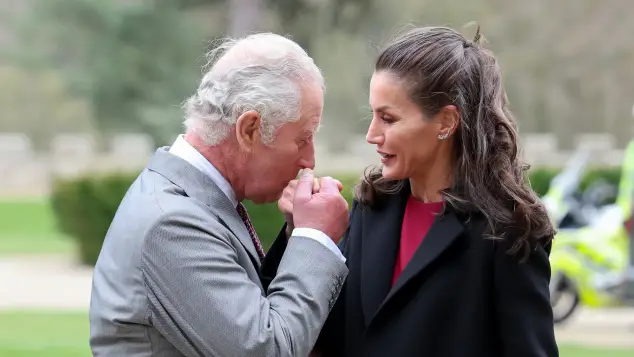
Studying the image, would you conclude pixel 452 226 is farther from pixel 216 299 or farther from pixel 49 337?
pixel 49 337

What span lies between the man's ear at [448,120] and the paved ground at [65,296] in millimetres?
6594

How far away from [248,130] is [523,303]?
0.74m

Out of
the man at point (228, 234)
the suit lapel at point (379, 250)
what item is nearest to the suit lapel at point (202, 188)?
the man at point (228, 234)

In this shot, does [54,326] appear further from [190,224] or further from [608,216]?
[190,224]

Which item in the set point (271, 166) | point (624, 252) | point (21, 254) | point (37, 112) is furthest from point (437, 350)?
point (37, 112)

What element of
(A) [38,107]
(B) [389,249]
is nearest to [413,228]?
(B) [389,249]

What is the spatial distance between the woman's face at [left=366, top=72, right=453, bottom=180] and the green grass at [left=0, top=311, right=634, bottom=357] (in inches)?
223

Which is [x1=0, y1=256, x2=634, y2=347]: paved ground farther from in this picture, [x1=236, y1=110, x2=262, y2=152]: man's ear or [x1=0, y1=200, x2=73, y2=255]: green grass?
[x1=236, y1=110, x2=262, y2=152]: man's ear

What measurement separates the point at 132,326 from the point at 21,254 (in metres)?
16.0

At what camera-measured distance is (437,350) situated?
2547 mm

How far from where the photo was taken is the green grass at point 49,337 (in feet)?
26.7

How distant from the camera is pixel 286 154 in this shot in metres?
2.53

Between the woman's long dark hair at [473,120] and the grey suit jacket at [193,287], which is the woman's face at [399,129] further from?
the grey suit jacket at [193,287]

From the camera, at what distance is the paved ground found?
9328 mm
